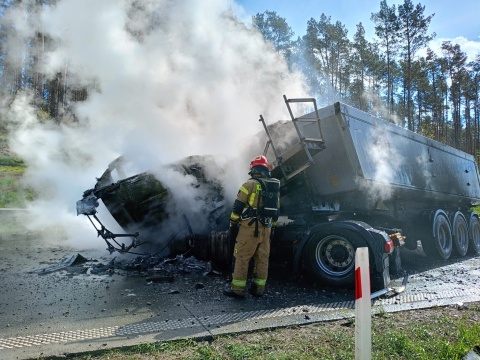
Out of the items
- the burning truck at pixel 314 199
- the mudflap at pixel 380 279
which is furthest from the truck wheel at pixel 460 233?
the mudflap at pixel 380 279

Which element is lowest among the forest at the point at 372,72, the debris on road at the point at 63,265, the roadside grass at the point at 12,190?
the debris on road at the point at 63,265

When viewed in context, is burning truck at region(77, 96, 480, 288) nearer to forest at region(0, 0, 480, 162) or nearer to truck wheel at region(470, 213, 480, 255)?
truck wheel at region(470, 213, 480, 255)

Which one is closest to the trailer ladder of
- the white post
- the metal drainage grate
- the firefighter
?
the firefighter

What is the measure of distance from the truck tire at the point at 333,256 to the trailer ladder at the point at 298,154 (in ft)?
3.77

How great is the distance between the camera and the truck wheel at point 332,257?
5611 mm

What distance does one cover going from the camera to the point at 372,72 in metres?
27.3

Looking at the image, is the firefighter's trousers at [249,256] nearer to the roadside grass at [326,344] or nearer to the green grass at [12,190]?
the roadside grass at [326,344]

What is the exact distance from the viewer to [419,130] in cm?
3116

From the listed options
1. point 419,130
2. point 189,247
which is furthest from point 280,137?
point 419,130

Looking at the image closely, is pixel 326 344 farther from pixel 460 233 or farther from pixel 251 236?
pixel 460 233

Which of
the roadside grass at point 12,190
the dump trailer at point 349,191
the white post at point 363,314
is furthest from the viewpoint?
the roadside grass at point 12,190

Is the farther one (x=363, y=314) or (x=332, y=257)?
(x=332, y=257)

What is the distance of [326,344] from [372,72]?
88.8ft

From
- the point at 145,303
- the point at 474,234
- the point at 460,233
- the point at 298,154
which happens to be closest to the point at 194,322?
the point at 145,303
